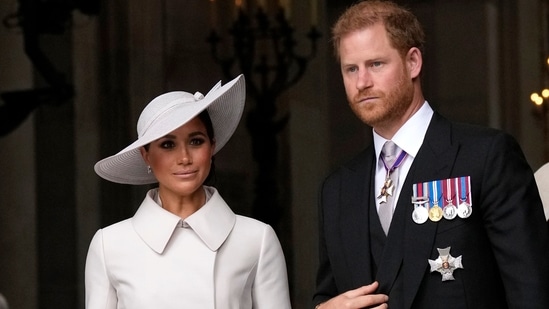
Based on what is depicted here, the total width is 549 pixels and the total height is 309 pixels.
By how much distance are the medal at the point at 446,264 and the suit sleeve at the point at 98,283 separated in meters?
1.04

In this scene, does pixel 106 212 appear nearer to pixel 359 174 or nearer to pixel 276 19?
pixel 276 19

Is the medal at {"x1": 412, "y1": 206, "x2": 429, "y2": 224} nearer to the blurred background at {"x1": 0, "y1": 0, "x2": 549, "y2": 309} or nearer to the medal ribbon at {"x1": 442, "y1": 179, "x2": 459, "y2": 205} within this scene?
the medal ribbon at {"x1": 442, "y1": 179, "x2": 459, "y2": 205}

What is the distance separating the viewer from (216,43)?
687cm

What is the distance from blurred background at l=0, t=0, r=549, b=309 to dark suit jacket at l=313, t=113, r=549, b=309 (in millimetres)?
2702

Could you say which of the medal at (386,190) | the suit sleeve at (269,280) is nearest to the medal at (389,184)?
the medal at (386,190)

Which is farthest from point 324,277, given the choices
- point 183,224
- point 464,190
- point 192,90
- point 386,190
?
point 192,90

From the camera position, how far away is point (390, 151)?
4.07 m

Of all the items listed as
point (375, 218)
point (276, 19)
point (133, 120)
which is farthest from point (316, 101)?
point (375, 218)

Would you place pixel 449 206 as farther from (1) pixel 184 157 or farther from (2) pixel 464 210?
(1) pixel 184 157

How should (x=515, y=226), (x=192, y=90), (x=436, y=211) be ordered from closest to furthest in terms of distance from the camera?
(x=515, y=226) < (x=436, y=211) < (x=192, y=90)

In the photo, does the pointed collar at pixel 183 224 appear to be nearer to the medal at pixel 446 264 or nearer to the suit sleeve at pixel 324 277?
the suit sleeve at pixel 324 277

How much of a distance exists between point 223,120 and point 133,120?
2349 millimetres

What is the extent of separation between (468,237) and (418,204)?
6.8 inches

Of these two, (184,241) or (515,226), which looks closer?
(515,226)
